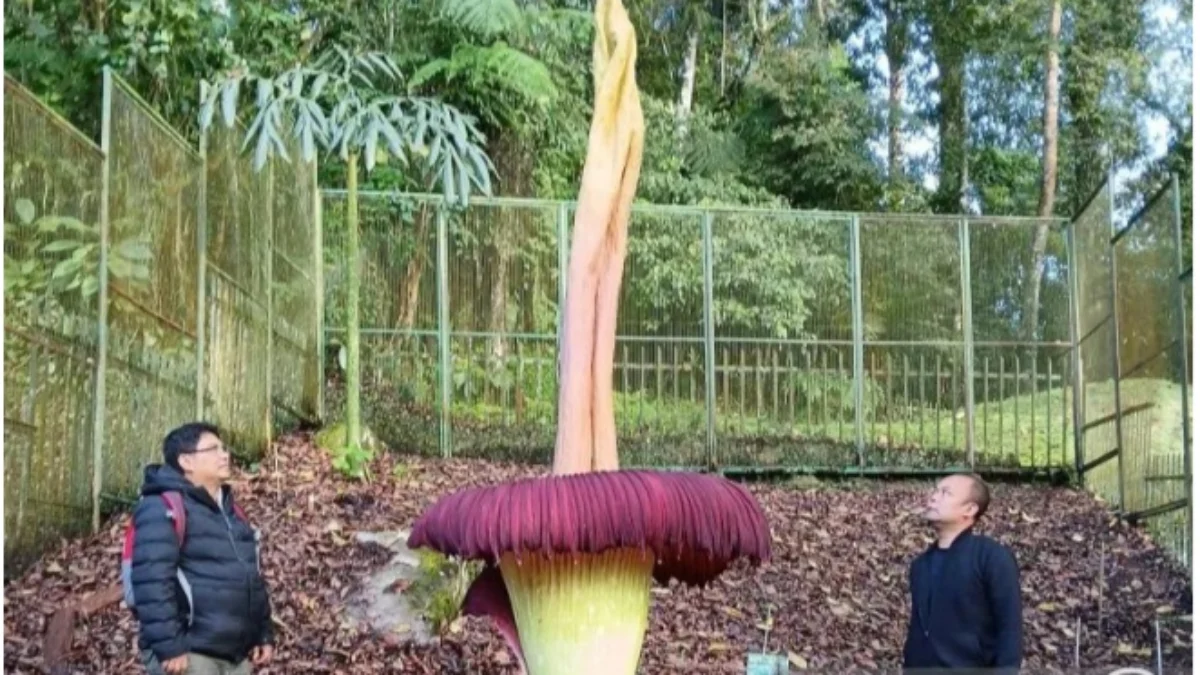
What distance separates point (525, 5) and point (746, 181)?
3.98 metres

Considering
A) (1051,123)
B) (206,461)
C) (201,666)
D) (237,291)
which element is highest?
(1051,123)

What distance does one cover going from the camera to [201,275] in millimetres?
6391

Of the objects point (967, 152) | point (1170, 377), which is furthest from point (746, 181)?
point (1170, 377)

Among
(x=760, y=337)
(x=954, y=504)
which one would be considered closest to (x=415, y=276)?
(x=760, y=337)

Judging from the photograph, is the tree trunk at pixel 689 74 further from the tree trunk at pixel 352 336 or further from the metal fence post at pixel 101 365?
the metal fence post at pixel 101 365

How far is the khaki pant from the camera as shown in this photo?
2.87 m

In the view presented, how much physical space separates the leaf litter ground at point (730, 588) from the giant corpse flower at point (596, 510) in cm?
387

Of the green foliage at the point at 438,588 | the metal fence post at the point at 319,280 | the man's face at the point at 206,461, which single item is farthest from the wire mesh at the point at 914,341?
the man's face at the point at 206,461

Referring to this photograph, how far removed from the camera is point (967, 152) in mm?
18188

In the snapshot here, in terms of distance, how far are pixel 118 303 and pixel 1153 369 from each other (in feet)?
17.0

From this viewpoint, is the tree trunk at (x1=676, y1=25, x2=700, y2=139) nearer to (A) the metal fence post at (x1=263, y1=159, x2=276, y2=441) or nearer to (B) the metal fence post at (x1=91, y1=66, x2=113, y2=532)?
(A) the metal fence post at (x1=263, y1=159, x2=276, y2=441)

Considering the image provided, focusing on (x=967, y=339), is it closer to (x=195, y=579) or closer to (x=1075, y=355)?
(x=1075, y=355)

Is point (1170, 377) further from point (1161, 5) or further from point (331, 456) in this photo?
point (1161, 5)

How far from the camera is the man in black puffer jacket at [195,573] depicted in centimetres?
276
